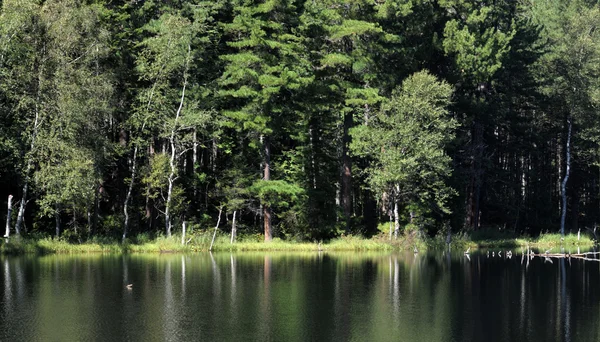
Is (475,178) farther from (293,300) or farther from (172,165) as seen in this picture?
(293,300)

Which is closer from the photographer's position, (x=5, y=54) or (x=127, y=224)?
(x=5, y=54)

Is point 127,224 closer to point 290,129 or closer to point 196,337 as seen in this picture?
point 290,129

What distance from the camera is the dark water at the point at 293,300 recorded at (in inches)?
929

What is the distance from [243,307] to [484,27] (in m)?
38.5

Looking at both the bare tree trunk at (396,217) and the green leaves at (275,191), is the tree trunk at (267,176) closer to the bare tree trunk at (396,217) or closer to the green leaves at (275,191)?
the green leaves at (275,191)

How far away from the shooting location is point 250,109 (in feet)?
169

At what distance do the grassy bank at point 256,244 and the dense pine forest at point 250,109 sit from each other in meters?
1.32

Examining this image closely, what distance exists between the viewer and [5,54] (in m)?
44.7

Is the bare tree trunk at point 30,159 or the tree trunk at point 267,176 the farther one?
the tree trunk at point 267,176

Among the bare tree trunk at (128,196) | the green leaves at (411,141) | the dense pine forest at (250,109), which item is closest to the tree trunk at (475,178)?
the dense pine forest at (250,109)

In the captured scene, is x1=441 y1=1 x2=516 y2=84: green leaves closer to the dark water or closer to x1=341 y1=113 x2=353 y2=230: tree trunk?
x1=341 y1=113 x2=353 y2=230: tree trunk

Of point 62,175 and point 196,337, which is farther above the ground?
point 62,175

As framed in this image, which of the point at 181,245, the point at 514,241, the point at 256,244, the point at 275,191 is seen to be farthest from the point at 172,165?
the point at 514,241

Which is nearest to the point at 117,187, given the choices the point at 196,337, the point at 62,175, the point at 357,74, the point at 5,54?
the point at 62,175
